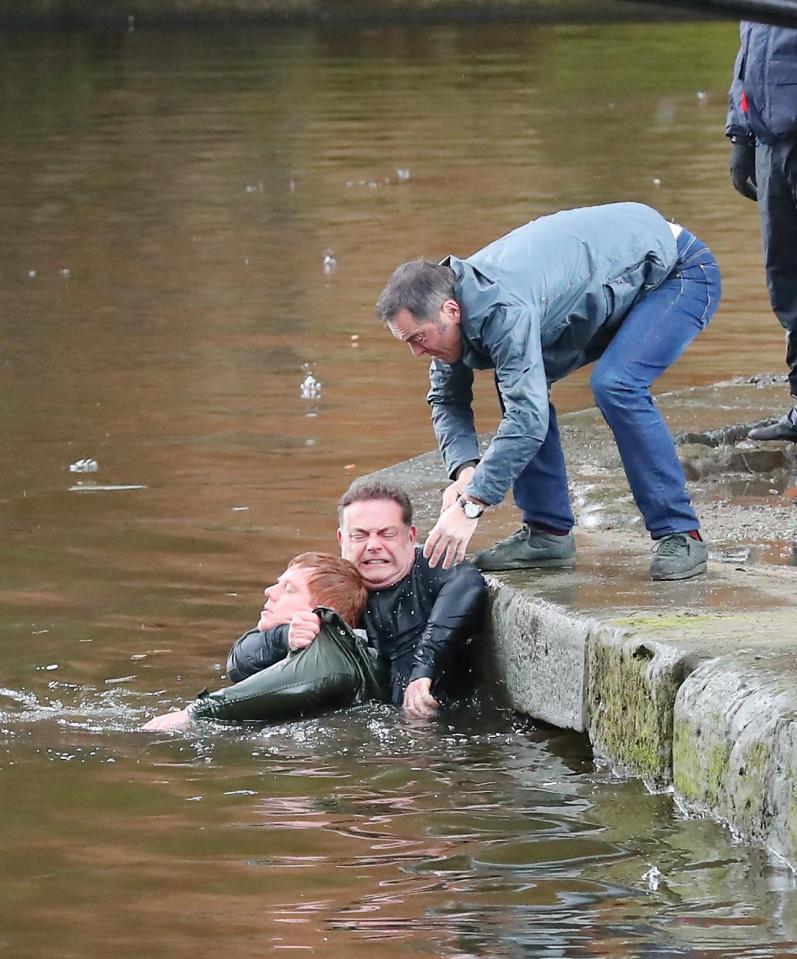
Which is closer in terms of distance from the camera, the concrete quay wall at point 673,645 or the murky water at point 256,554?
the murky water at point 256,554

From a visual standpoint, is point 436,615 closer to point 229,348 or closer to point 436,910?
point 436,910

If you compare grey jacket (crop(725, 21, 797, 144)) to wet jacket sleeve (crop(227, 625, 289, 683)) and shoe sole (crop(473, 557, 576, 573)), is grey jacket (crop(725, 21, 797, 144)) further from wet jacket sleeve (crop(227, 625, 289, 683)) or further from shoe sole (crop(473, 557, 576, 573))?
wet jacket sleeve (crop(227, 625, 289, 683))

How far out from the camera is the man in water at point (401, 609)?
246 inches

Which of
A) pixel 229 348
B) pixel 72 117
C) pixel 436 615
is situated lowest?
pixel 436 615

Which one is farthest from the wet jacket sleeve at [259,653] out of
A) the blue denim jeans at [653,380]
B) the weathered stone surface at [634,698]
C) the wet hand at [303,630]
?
the weathered stone surface at [634,698]

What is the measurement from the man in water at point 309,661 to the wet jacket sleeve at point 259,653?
0.02 metres

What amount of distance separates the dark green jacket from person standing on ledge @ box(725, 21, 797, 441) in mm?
2167

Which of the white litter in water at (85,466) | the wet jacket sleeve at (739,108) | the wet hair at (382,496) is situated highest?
the wet jacket sleeve at (739,108)

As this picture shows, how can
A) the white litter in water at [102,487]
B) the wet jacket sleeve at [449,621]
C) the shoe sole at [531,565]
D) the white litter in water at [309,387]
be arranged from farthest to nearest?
the white litter in water at [309,387] → the white litter in water at [102,487] → the shoe sole at [531,565] → the wet jacket sleeve at [449,621]

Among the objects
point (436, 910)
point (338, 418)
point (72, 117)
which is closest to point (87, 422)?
point (338, 418)

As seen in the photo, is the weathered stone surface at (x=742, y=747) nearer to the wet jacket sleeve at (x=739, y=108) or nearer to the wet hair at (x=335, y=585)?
the wet hair at (x=335, y=585)

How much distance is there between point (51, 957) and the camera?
168 inches

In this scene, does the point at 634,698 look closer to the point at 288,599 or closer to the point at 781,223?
the point at 288,599

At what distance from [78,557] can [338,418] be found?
2.50 metres
